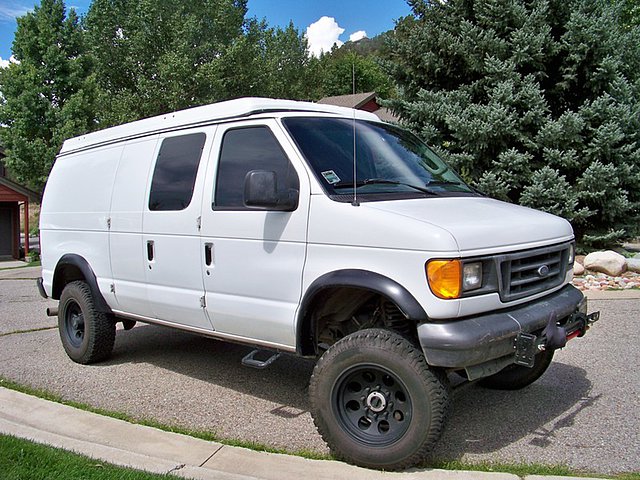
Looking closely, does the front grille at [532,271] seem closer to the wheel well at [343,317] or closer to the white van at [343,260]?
the white van at [343,260]

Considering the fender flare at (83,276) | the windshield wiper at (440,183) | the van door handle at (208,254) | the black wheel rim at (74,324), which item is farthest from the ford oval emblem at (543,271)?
the black wheel rim at (74,324)

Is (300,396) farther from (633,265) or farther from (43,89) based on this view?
(43,89)

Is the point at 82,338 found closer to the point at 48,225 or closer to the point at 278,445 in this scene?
the point at 48,225

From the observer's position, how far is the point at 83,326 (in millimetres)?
6098

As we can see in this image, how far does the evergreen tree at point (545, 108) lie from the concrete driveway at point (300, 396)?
381cm

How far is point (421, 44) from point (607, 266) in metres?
5.56

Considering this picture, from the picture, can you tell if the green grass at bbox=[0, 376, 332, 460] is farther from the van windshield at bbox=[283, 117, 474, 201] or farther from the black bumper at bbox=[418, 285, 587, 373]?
the van windshield at bbox=[283, 117, 474, 201]

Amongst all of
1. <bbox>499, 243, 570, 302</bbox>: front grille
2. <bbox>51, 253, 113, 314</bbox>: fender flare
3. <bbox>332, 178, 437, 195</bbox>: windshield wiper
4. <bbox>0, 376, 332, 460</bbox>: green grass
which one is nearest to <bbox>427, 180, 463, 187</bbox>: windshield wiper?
<bbox>332, 178, 437, 195</bbox>: windshield wiper

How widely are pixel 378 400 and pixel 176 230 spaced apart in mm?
2159

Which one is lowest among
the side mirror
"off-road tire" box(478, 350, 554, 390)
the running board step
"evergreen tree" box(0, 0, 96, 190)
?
"off-road tire" box(478, 350, 554, 390)

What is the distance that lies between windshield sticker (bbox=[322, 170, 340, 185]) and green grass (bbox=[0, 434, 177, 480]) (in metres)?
2.09

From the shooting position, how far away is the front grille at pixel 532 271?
347 cm

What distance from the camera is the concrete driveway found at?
390 cm

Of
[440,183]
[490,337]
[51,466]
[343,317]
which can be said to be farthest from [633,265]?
[51,466]
